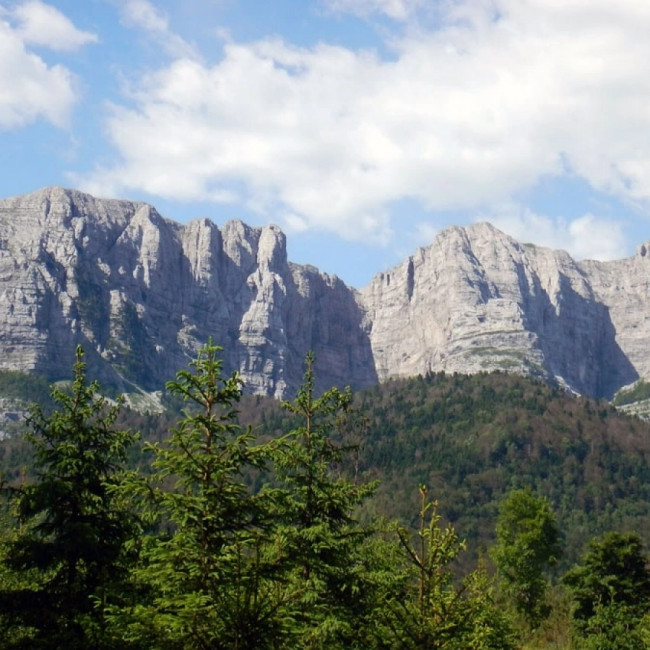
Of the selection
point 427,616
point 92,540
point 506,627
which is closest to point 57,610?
point 92,540

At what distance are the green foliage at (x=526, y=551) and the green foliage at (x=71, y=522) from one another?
194ft

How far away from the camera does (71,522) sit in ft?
83.9

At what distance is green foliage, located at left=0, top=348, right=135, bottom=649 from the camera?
24.3 m

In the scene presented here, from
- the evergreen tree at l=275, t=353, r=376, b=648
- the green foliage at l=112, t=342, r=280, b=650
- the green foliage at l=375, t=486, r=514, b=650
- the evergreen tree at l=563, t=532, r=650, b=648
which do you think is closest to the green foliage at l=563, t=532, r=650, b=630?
the evergreen tree at l=563, t=532, r=650, b=648

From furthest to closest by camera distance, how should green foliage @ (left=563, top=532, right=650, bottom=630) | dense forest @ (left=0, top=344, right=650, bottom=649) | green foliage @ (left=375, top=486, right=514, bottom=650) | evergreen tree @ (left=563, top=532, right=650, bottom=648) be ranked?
green foliage @ (left=563, top=532, right=650, bottom=630) → evergreen tree @ (left=563, top=532, right=650, bottom=648) → dense forest @ (left=0, top=344, right=650, bottom=649) → green foliage @ (left=375, top=486, right=514, bottom=650)

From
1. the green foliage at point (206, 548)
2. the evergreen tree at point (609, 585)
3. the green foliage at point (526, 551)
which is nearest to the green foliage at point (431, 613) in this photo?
the green foliage at point (206, 548)

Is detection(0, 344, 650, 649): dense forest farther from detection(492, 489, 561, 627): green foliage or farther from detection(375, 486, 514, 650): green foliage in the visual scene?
detection(492, 489, 561, 627): green foliage

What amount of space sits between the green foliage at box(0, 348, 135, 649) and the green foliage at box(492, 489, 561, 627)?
59178 mm

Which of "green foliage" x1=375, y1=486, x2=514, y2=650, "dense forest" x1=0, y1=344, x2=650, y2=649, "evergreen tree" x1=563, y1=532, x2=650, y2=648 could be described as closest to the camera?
"green foliage" x1=375, y1=486, x2=514, y2=650

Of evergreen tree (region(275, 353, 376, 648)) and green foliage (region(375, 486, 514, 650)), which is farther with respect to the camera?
evergreen tree (region(275, 353, 376, 648))

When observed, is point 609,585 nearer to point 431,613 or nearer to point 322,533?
point 322,533

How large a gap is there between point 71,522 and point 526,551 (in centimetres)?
6148

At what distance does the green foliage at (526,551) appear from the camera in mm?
79062

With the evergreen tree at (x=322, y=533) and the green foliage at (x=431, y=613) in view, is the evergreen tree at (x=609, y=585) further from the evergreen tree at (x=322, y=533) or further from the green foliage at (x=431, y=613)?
the green foliage at (x=431, y=613)
